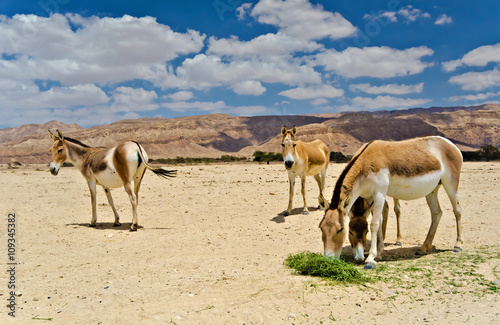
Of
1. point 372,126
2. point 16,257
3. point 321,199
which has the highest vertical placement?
point 372,126

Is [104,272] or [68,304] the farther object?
[104,272]

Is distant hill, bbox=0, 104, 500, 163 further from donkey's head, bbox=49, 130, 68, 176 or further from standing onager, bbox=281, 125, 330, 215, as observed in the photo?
standing onager, bbox=281, 125, 330, 215

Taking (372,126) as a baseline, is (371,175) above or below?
below

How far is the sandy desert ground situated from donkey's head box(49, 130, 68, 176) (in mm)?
1860

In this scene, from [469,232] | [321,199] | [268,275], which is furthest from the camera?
[469,232]

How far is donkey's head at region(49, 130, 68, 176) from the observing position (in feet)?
40.3

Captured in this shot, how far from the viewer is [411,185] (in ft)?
24.1

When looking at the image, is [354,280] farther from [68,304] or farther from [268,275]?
[68,304]

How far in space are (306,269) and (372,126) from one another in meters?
142

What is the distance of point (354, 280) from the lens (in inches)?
232

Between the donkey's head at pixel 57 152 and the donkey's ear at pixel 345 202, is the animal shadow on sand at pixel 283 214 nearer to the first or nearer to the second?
the donkey's ear at pixel 345 202

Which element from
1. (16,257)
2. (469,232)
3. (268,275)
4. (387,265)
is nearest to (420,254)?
(387,265)

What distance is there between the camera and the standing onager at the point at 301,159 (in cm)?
1202

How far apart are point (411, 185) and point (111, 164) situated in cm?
862
